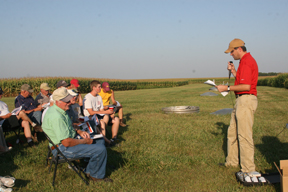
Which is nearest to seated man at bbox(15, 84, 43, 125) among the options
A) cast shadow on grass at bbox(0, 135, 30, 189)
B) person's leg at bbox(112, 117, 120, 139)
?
cast shadow on grass at bbox(0, 135, 30, 189)

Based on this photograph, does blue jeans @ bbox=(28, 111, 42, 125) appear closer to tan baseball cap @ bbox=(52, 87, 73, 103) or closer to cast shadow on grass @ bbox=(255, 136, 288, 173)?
tan baseball cap @ bbox=(52, 87, 73, 103)

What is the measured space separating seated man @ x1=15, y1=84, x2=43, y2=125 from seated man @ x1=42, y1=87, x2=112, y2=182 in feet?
10.3

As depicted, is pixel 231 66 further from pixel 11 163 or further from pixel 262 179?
pixel 11 163

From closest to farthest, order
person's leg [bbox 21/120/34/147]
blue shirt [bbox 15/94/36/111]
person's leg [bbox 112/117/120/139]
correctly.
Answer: person's leg [bbox 21/120/34/147] → person's leg [bbox 112/117/120/139] → blue shirt [bbox 15/94/36/111]

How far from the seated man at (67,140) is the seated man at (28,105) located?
10.3 feet

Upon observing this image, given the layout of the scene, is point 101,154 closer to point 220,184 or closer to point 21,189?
point 21,189

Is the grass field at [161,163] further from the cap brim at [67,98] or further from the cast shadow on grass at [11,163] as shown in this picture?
the cap brim at [67,98]

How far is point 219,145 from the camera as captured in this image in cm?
619

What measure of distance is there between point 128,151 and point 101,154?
5.57 feet

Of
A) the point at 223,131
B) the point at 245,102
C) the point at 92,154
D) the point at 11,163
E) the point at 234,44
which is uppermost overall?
the point at 234,44

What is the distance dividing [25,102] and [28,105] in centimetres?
12

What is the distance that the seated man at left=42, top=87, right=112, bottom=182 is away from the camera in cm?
396

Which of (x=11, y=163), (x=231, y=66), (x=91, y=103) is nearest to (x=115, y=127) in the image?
(x=91, y=103)

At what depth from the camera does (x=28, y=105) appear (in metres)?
7.21
